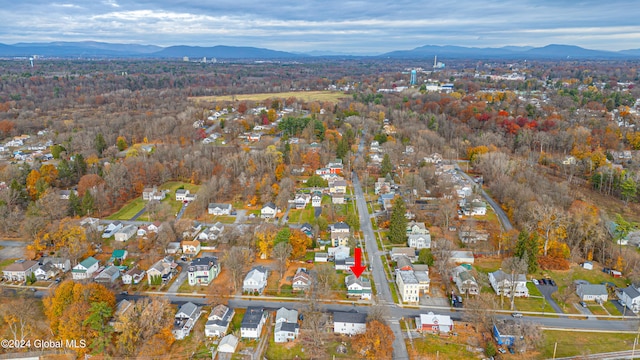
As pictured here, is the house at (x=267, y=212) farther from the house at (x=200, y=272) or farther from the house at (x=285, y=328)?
the house at (x=285, y=328)

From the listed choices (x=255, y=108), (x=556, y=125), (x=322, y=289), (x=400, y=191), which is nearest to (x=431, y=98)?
(x=556, y=125)

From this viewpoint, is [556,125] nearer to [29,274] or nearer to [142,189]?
[142,189]

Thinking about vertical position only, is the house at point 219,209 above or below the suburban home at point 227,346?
above

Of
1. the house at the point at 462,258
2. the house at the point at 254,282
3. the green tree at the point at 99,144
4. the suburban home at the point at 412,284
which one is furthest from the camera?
the green tree at the point at 99,144

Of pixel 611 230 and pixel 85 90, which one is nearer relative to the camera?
pixel 611 230

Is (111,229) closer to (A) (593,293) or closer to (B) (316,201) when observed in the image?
(B) (316,201)

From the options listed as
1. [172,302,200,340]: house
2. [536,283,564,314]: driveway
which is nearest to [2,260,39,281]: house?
[172,302,200,340]: house

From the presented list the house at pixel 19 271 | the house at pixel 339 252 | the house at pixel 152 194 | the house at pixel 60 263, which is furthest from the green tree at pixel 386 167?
the house at pixel 19 271
